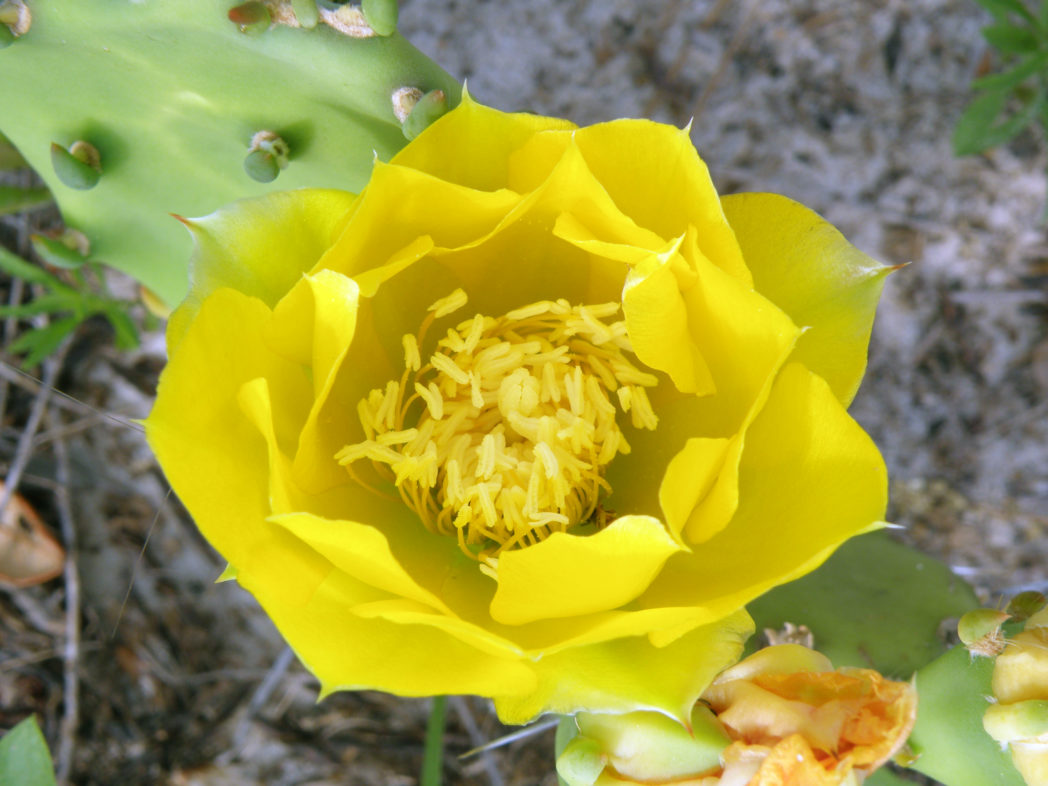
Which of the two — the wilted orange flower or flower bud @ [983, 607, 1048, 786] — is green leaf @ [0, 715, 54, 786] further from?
flower bud @ [983, 607, 1048, 786]

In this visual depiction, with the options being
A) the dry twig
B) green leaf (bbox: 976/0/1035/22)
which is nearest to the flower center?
green leaf (bbox: 976/0/1035/22)

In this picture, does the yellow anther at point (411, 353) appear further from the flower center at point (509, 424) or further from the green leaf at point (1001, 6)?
the green leaf at point (1001, 6)

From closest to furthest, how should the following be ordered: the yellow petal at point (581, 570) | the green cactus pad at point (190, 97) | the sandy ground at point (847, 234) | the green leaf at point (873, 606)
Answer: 1. the yellow petal at point (581, 570)
2. the green cactus pad at point (190, 97)
3. the green leaf at point (873, 606)
4. the sandy ground at point (847, 234)

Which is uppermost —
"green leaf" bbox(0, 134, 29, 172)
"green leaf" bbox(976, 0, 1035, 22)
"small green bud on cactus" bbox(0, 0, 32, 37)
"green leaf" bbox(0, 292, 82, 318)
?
"green leaf" bbox(976, 0, 1035, 22)

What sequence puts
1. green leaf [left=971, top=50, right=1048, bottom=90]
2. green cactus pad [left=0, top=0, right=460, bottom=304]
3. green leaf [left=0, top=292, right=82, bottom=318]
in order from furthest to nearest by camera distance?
green leaf [left=0, top=292, right=82, bottom=318] → green leaf [left=971, top=50, right=1048, bottom=90] → green cactus pad [left=0, top=0, right=460, bottom=304]

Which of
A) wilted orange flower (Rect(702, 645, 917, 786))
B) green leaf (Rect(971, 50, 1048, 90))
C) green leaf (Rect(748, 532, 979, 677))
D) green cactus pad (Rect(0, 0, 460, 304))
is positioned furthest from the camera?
green leaf (Rect(971, 50, 1048, 90))

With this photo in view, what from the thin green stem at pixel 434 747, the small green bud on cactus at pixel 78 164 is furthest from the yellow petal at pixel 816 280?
the thin green stem at pixel 434 747

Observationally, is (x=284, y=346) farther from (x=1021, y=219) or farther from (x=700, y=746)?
(x=1021, y=219)
